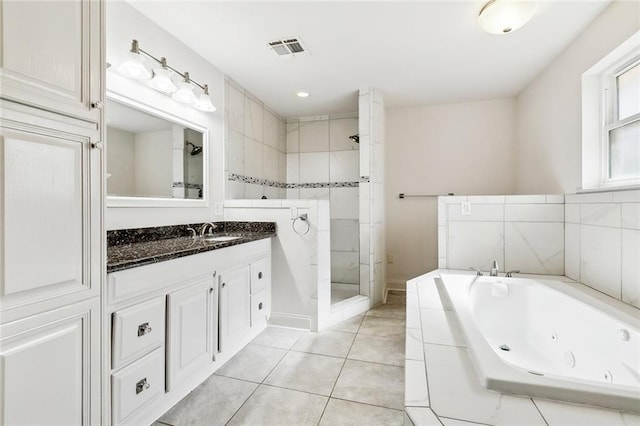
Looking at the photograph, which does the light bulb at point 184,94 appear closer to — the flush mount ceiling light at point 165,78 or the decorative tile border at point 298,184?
the flush mount ceiling light at point 165,78

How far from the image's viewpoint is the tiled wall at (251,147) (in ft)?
9.16

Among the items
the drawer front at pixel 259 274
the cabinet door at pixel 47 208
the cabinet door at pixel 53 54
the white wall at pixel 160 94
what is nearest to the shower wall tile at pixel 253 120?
the white wall at pixel 160 94

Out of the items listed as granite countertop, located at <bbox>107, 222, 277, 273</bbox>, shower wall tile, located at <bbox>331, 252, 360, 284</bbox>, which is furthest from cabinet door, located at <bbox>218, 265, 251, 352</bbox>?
shower wall tile, located at <bbox>331, 252, 360, 284</bbox>

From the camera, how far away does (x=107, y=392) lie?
116 cm

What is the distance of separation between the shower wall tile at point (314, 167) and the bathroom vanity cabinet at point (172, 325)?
198 centimetres

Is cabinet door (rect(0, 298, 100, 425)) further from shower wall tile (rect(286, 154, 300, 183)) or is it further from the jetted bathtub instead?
shower wall tile (rect(286, 154, 300, 183))

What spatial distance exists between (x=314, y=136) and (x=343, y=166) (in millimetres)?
599

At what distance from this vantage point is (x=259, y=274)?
233 cm

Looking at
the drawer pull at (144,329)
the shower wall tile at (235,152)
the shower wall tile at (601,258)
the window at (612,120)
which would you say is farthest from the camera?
the shower wall tile at (235,152)

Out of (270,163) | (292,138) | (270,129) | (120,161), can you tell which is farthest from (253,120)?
(120,161)

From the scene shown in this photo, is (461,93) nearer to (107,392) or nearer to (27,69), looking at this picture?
(27,69)

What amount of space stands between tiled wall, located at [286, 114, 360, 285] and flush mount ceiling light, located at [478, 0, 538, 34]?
207 centimetres

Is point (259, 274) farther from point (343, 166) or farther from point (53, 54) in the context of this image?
point (343, 166)

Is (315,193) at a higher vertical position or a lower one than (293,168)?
lower
